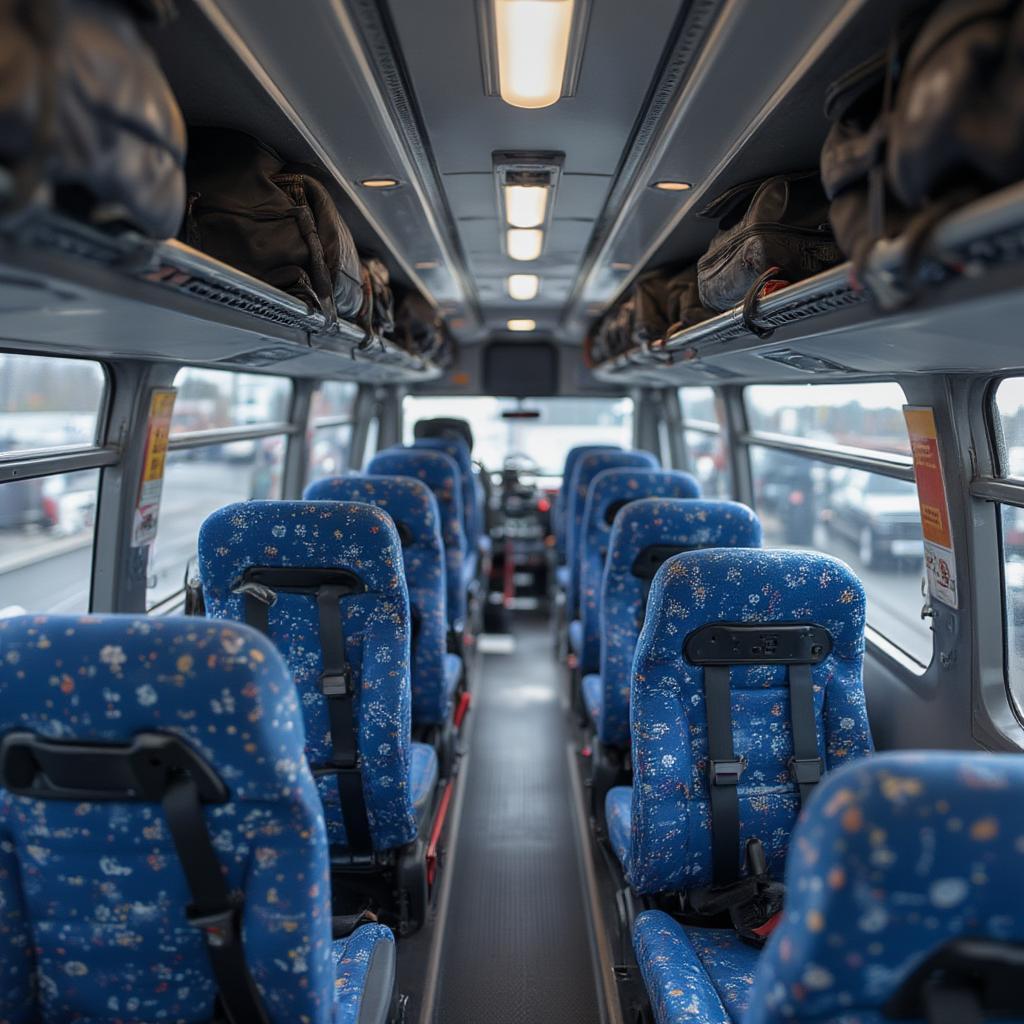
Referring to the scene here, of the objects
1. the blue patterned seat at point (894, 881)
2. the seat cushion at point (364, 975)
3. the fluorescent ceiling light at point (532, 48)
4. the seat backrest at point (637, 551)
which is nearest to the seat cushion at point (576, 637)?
the seat backrest at point (637, 551)

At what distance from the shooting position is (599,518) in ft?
17.1

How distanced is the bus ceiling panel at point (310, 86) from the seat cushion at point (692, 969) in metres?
2.54

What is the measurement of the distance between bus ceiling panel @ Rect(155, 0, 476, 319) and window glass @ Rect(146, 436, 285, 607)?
5.44 feet

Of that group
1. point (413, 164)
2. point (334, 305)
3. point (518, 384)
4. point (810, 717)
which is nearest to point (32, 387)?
point (334, 305)

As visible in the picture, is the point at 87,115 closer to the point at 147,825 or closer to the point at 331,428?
the point at 147,825

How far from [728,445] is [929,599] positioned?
361 cm

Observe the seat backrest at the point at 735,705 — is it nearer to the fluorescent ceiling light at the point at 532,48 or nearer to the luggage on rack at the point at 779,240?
the luggage on rack at the point at 779,240

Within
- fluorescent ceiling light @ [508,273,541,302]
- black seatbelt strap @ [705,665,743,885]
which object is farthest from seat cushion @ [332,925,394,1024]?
fluorescent ceiling light @ [508,273,541,302]

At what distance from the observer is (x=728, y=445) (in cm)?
713

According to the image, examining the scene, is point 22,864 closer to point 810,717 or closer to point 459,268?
point 810,717

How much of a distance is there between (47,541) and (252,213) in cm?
179

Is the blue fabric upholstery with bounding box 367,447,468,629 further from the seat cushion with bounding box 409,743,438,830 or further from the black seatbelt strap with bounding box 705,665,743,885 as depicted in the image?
the black seatbelt strap with bounding box 705,665,743,885

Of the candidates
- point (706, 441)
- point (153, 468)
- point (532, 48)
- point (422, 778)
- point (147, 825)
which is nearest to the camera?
point (147, 825)

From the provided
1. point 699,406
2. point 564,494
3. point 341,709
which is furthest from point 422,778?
point 699,406
